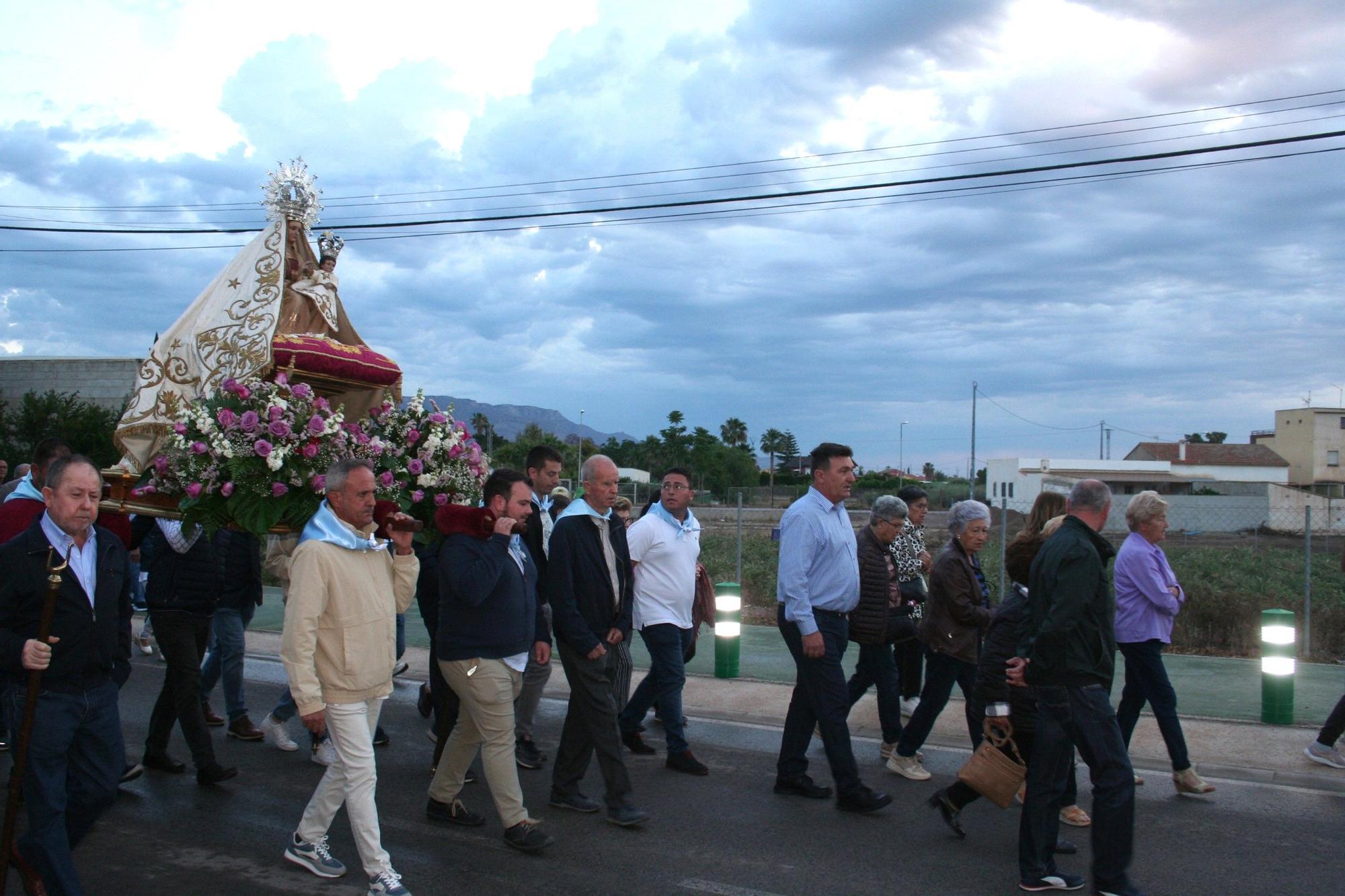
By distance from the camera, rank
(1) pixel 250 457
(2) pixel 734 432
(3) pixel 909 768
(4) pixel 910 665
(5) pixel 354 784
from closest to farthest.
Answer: (5) pixel 354 784
(1) pixel 250 457
(3) pixel 909 768
(4) pixel 910 665
(2) pixel 734 432

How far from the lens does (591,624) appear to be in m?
6.10

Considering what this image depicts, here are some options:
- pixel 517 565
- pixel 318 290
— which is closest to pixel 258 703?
pixel 318 290

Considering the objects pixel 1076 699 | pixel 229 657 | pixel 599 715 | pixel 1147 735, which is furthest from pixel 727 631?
pixel 1076 699

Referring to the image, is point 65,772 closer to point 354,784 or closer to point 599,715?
point 354,784

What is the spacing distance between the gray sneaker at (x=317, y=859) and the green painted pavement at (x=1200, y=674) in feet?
17.9

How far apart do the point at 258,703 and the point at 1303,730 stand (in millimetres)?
8328

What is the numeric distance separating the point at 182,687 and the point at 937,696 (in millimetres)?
4735

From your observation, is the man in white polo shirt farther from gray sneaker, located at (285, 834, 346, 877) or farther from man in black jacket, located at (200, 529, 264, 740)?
man in black jacket, located at (200, 529, 264, 740)

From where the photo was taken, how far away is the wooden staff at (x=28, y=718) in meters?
4.04

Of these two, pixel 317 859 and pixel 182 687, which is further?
pixel 182 687

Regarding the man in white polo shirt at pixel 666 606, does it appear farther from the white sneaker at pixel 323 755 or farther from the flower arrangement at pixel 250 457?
the flower arrangement at pixel 250 457

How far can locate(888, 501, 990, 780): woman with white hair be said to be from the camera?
649 centimetres

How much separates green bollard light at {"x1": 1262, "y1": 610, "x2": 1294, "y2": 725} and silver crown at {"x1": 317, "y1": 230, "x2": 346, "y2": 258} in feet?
23.8

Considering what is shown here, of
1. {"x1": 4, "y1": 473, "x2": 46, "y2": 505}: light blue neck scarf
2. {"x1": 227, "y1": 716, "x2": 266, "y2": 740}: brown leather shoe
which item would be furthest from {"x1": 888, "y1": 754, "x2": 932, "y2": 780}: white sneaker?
{"x1": 4, "y1": 473, "x2": 46, "y2": 505}: light blue neck scarf
